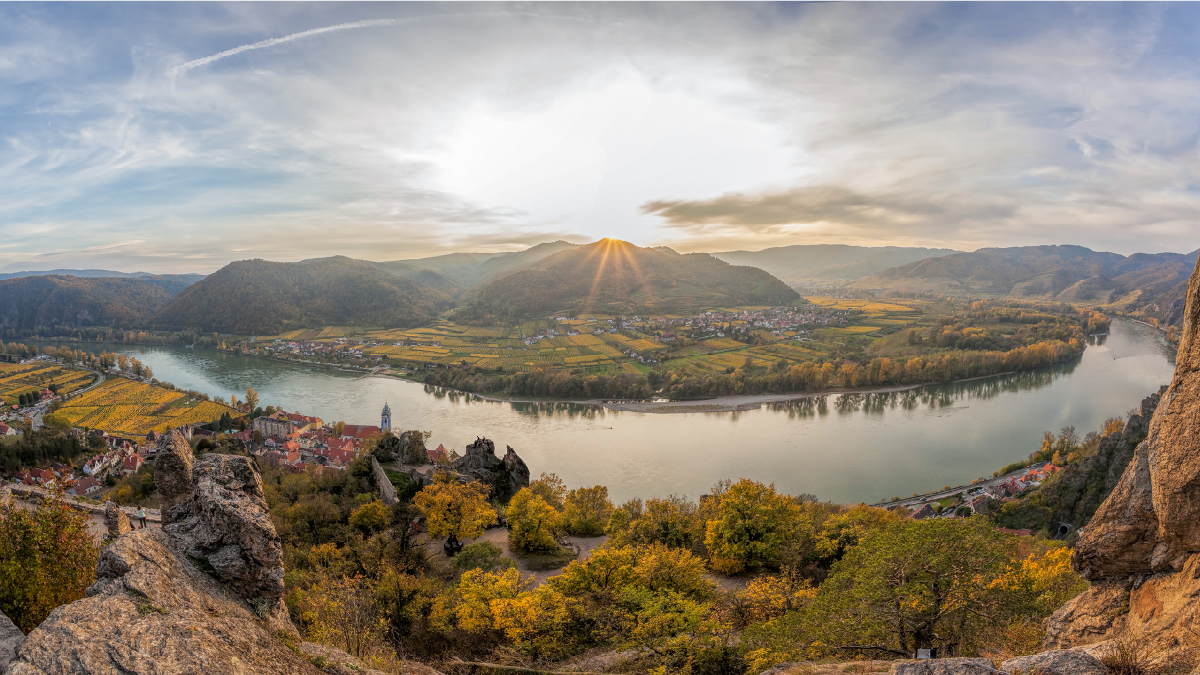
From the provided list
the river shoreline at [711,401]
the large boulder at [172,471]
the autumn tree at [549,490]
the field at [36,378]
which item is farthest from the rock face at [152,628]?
the field at [36,378]

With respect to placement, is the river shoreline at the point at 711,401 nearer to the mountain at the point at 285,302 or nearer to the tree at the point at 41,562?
the tree at the point at 41,562

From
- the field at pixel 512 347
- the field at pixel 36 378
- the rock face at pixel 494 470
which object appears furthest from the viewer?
the field at pixel 512 347

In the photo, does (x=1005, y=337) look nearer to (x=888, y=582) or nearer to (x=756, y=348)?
(x=756, y=348)

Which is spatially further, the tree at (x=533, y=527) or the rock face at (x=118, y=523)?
the tree at (x=533, y=527)

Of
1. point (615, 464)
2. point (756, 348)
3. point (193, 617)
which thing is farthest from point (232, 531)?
point (756, 348)

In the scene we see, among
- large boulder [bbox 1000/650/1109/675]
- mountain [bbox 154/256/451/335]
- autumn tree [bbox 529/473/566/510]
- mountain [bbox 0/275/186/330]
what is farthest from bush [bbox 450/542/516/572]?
mountain [bbox 0/275/186/330]

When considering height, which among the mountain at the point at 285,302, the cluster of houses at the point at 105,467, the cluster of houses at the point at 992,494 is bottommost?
the cluster of houses at the point at 992,494

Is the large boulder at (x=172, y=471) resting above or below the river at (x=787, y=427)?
above
